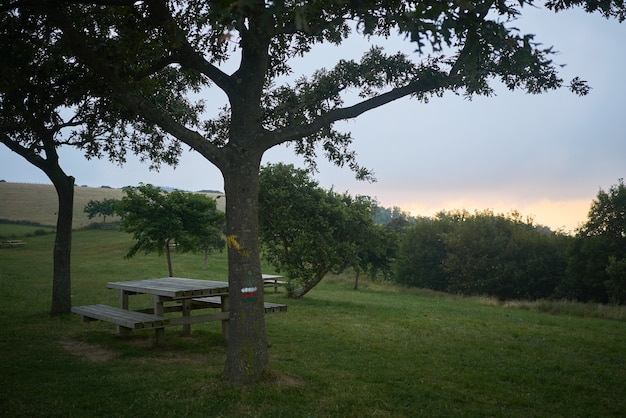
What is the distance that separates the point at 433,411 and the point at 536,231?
133 feet

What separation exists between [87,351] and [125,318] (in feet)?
4.44

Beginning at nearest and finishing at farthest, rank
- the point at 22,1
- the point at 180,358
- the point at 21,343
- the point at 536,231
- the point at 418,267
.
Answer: the point at 22,1 → the point at 180,358 → the point at 21,343 → the point at 536,231 → the point at 418,267

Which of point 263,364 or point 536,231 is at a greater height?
point 536,231

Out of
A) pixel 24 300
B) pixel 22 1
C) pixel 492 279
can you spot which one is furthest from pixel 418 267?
pixel 22 1

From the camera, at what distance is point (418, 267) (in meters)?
46.5

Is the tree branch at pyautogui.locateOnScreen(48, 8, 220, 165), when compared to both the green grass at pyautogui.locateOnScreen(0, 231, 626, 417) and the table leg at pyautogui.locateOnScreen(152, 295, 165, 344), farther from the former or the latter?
the table leg at pyautogui.locateOnScreen(152, 295, 165, 344)

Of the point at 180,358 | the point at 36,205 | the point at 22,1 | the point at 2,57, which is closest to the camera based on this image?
the point at 22,1

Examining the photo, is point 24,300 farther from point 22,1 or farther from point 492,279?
point 492,279

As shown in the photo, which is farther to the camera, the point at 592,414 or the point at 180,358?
the point at 180,358

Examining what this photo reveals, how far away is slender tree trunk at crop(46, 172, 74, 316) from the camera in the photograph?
13.6 metres

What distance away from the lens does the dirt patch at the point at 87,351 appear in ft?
29.5

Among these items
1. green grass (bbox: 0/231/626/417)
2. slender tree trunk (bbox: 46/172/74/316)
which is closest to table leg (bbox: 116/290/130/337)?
green grass (bbox: 0/231/626/417)

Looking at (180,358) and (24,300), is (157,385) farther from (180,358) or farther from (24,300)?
(24,300)

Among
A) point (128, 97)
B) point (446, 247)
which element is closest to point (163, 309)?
point (128, 97)
